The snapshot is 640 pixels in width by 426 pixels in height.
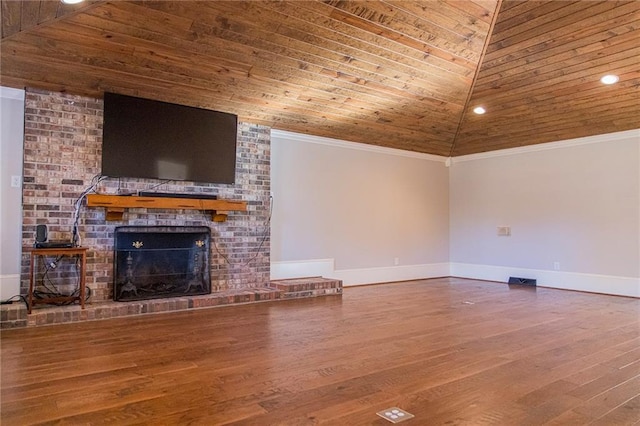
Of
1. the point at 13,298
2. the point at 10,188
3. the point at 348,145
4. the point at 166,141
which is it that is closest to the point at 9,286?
the point at 13,298

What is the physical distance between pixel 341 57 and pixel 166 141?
2.15m

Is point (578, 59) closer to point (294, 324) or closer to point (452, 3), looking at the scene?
point (452, 3)

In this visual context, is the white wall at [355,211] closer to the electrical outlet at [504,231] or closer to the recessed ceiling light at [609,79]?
the electrical outlet at [504,231]

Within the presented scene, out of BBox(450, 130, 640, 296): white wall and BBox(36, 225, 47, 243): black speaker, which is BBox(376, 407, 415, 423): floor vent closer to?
BBox(36, 225, 47, 243): black speaker

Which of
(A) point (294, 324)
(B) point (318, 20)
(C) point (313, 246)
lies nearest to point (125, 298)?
(A) point (294, 324)

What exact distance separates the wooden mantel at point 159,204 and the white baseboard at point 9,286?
1.00 meters

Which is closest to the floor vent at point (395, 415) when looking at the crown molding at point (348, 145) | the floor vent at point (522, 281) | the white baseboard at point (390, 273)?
the white baseboard at point (390, 273)

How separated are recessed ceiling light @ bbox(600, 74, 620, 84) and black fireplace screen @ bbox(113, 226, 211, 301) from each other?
4813mm

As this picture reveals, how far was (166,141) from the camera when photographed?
475 cm

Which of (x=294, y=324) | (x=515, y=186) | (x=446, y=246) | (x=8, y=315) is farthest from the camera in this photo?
(x=446, y=246)

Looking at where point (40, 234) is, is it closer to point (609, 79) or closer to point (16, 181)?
point (16, 181)

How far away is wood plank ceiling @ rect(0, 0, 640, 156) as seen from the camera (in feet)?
11.4

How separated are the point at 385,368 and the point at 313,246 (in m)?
3.51

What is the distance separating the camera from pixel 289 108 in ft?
17.2
